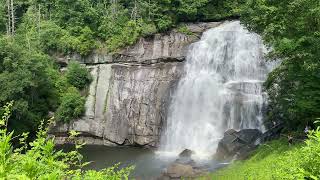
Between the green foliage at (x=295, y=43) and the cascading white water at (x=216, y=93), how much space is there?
7.86 metres

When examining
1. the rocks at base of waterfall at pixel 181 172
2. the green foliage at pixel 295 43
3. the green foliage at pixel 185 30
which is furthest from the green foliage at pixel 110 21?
the green foliage at pixel 295 43

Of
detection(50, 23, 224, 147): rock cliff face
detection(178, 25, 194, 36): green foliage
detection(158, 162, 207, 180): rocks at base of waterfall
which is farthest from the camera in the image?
detection(178, 25, 194, 36): green foliage

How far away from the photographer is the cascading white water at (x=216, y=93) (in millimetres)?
28703

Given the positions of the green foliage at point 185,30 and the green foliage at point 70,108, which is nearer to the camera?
the green foliage at point 70,108

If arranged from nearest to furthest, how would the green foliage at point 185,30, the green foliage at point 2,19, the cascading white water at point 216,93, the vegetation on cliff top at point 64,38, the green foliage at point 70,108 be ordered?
the cascading white water at point 216,93 → the vegetation on cliff top at point 64,38 → the green foliage at point 70,108 → the green foliage at point 185,30 → the green foliage at point 2,19

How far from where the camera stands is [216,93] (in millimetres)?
30406

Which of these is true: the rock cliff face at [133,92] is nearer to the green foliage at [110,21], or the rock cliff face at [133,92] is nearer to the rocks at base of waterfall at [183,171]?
the green foliage at [110,21]

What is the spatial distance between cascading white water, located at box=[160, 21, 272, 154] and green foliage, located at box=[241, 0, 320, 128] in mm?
7859

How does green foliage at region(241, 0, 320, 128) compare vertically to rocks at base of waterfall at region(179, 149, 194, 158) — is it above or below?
above

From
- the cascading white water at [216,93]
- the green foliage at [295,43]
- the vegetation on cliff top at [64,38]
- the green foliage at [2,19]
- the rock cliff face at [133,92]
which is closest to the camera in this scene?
the green foliage at [295,43]

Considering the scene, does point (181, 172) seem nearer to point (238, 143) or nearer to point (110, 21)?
point (238, 143)

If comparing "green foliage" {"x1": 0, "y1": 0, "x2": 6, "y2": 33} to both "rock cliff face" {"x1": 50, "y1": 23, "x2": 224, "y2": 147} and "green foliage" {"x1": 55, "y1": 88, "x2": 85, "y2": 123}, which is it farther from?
"green foliage" {"x1": 55, "y1": 88, "x2": 85, "y2": 123}

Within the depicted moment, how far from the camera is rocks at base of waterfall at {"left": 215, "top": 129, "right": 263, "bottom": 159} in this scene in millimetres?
24180

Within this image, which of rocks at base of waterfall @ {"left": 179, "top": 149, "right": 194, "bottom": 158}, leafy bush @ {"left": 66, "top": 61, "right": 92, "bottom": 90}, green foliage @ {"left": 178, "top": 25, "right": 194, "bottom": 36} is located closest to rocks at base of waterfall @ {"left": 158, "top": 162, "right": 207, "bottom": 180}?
rocks at base of waterfall @ {"left": 179, "top": 149, "right": 194, "bottom": 158}
